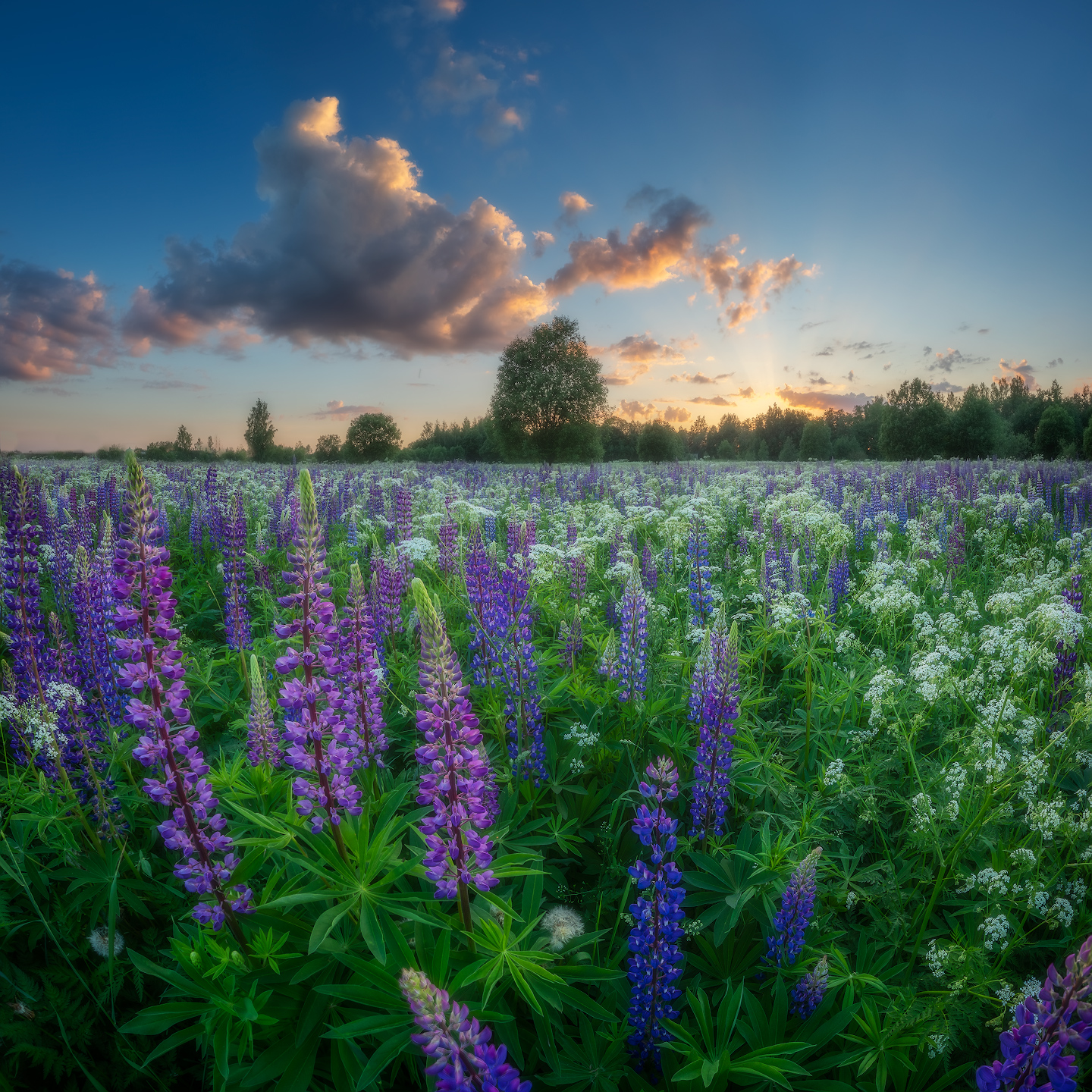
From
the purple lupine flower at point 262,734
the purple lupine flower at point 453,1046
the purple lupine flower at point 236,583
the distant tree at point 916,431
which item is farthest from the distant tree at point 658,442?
the purple lupine flower at point 453,1046

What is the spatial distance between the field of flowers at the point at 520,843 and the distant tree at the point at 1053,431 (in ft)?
170

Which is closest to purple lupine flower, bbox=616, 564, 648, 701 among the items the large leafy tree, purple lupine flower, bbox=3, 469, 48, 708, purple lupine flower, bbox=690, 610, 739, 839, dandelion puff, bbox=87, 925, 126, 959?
purple lupine flower, bbox=690, 610, 739, 839

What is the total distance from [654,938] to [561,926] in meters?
0.41

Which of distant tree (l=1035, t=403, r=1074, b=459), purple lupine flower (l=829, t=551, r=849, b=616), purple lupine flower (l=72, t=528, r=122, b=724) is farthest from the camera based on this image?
distant tree (l=1035, t=403, r=1074, b=459)

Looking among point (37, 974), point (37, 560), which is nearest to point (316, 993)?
point (37, 974)

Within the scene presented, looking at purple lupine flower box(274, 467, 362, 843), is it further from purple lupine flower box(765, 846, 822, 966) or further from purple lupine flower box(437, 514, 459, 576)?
purple lupine flower box(437, 514, 459, 576)

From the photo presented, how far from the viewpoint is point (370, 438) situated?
6731cm

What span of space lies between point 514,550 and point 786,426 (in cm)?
13537

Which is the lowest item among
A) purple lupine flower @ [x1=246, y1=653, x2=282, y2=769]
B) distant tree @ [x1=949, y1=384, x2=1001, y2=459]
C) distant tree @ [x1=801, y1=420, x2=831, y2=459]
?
purple lupine flower @ [x1=246, y1=653, x2=282, y2=769]

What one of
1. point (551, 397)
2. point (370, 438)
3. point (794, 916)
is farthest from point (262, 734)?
point (370, 438)

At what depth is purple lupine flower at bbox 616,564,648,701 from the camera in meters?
3.68

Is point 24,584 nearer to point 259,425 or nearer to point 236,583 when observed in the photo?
point 236,583

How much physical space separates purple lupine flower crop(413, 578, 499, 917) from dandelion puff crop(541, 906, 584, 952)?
59 centimetres

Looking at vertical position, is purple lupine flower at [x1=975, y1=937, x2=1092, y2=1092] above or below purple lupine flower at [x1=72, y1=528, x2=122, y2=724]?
below
